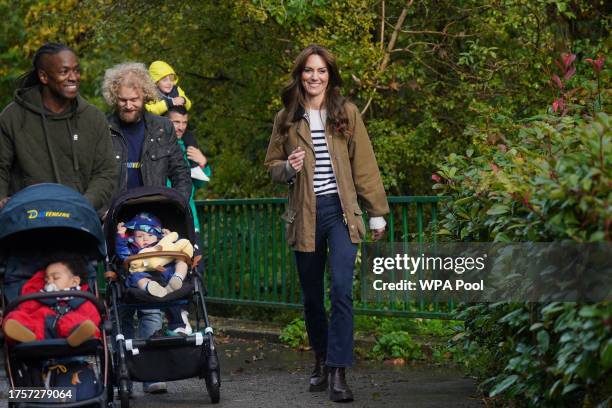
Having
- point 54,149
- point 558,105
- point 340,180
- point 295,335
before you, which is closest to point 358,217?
point 340,180

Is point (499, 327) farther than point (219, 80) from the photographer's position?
No

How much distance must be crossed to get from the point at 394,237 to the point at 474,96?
9.90 ft

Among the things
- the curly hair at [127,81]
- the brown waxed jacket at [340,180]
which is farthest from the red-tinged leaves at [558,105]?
the curly hair at [127,81]

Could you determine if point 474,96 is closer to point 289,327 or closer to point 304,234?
point 289,327

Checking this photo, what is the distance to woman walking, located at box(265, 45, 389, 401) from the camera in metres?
8.39

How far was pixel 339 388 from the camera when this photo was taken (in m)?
8.36

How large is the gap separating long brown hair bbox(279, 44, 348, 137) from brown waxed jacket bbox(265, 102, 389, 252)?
5 cm

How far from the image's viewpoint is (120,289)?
8.45 metres

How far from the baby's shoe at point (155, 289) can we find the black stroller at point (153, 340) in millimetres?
29

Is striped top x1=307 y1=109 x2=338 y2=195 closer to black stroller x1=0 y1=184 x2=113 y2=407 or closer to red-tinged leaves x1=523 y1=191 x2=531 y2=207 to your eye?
black stroller x1=0 y1=184 x2=113 y2=407

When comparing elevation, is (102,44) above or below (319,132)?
above

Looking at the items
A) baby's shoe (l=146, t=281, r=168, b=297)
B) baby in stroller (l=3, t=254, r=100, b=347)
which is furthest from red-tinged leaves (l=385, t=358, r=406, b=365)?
baby in stroller (l=3, t=254, r=100, b=347)

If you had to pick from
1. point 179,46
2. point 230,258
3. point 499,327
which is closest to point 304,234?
point 499,327

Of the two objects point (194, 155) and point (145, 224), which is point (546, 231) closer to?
point (145, 224)
